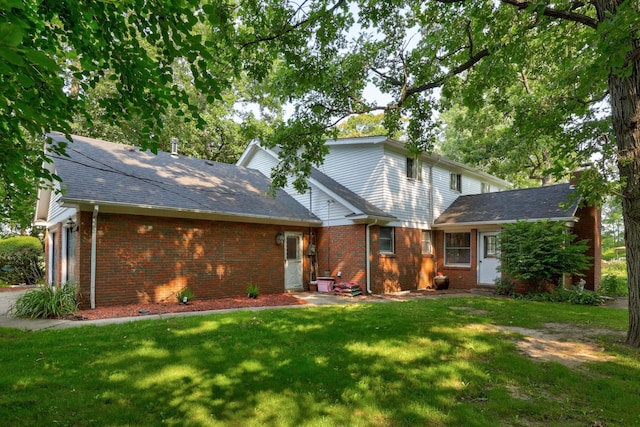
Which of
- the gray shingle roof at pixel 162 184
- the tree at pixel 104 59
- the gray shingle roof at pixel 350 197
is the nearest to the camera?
the tree at pixel 104 59

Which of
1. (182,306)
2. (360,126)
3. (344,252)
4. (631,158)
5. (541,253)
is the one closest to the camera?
(631,158)

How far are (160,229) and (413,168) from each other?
35.0 feet

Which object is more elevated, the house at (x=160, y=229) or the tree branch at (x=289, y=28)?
the tree branch at (x=289, y=28)

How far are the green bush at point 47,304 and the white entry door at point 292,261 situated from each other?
22.7 feet

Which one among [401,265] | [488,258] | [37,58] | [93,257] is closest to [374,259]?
[401,265]

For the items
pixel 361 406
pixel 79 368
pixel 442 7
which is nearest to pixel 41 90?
pixel 79 368

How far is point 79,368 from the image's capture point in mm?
4582

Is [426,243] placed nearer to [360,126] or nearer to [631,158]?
[631,158]

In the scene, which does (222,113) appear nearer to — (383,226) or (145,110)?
(383,226)

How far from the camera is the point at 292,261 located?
14062 millimetres

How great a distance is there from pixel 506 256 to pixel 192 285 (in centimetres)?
1097

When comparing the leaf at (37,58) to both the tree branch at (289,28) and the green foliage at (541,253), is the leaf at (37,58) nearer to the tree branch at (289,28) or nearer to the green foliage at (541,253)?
the tree branch at (289,28)

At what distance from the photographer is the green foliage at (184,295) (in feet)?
33.9

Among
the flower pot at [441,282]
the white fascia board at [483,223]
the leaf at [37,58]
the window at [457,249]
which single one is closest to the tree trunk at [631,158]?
the leaf at [37,58]
